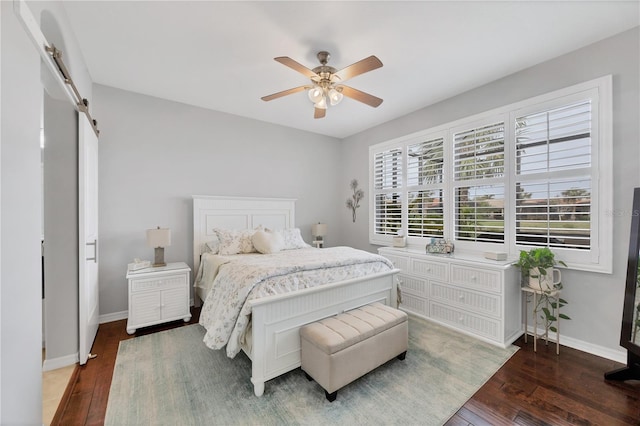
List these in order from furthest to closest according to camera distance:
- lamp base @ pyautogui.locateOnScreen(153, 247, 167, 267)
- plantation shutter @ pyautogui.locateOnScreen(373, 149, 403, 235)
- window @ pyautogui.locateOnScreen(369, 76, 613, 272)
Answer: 1. plantation shutter @ pyautogui.locateOnScreen(373, 149, 403, 235)
2. lamp base @ pyautogui.locateOnScreen(153, 247, 167, 267)
3. window @ pyautogui.locateOnScreen(369, 76, 613, 272)

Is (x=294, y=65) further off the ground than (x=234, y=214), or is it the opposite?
(x=294, y=65)

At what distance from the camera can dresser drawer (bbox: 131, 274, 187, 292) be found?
9.59ft

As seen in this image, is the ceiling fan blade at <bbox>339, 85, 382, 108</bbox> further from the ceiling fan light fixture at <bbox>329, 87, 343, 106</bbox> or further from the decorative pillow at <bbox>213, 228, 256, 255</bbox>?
the decorative pillow at <bbox>213, 228, 256, 255</bbox>

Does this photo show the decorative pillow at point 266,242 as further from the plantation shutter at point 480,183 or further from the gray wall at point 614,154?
the gray wall at point 614,154

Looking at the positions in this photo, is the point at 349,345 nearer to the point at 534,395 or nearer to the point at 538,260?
the point at 534,395

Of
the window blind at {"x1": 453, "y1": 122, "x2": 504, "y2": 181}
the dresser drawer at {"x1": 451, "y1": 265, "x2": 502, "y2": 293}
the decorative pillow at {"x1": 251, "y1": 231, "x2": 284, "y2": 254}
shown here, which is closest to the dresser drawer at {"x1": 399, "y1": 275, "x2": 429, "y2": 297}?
the dresser drawer at {"x1": 451, "y1": 265, "x2": 502, "y2": 293}

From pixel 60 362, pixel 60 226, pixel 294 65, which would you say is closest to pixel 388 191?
pixel 294 65

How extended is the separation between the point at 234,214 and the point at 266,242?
91cm

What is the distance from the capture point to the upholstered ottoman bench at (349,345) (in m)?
1.87

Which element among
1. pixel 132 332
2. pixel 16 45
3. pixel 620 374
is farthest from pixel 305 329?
pixel 620 374

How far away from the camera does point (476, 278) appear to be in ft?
9.55

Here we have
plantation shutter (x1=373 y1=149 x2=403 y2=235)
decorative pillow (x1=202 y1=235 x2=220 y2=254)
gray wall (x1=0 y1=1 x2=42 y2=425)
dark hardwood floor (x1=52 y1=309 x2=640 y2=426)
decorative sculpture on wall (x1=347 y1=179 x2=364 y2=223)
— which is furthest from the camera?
decorative sculpture on wall (x1=347 y1=179 x2=364 y2=223)

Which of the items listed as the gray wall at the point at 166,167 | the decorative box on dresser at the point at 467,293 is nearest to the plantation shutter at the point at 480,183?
the decorative box on dresser at the point at 467,293

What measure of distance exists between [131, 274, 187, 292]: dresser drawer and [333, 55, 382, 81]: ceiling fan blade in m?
2.81
